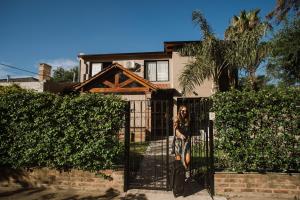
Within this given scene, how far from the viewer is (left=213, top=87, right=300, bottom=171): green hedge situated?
600 centimetres

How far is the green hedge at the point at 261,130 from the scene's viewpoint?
600 centimetres

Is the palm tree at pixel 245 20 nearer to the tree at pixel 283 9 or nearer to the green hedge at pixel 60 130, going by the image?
the tree at pixel 283 9

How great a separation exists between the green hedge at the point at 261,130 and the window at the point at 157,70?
13.6 m

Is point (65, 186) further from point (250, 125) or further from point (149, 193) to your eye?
point (250, 125)

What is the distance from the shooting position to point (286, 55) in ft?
60.7

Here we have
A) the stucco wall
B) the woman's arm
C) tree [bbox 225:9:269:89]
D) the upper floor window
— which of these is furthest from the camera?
the upper floor window

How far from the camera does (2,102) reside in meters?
6.98

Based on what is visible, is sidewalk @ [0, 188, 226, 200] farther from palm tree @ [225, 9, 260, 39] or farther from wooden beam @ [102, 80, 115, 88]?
palm tree @ [225, 9, 260, 39]

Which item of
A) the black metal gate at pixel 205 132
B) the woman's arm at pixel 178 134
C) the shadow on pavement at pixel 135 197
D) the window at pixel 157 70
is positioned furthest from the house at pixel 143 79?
the shadow on pavement at pixel 135 197

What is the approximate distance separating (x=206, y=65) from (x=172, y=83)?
20.9ft

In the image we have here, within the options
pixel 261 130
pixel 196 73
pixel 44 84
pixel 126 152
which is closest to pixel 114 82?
pixel 44 84

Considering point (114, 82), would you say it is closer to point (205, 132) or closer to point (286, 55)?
point (205, 132)

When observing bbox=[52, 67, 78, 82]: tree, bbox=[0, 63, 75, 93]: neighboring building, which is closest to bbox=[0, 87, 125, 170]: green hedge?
bbox=[0, 63, 75, 93]: neighboring building

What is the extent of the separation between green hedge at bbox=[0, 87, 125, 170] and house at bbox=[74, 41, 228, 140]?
7.57 metres
